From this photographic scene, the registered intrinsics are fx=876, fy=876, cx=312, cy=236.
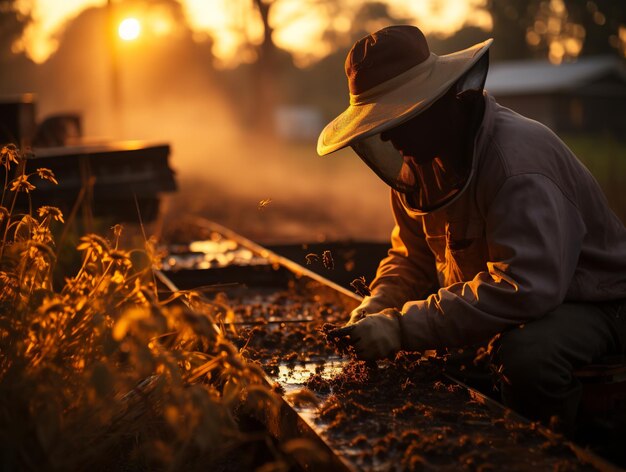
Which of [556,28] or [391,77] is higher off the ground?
[556,28]

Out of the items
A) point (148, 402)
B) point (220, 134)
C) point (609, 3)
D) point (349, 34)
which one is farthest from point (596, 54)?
point (148, 402)

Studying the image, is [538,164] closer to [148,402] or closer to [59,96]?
[148,402]

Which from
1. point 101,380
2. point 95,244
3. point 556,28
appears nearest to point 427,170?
point 95,244

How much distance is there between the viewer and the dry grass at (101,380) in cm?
233

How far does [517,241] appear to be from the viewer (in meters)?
3.17

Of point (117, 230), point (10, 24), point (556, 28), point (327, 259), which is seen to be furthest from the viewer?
point (556, 28)

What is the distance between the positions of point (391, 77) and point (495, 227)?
737mm

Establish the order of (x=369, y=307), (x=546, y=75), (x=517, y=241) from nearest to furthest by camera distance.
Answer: (x=517, y=241), (x=369, y=307), (x=546, y=75)

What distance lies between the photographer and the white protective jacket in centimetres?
315

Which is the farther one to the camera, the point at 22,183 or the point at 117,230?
the point at 117,230

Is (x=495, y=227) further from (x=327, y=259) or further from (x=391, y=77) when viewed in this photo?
(x=327, y=259)

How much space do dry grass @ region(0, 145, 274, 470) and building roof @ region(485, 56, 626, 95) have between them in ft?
154

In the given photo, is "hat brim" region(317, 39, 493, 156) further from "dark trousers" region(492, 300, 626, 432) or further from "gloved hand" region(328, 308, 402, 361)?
"dark trousers" region(492, 300, 626, 432)

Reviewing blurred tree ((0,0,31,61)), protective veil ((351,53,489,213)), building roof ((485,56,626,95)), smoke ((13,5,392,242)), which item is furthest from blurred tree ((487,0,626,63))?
Answer: protective veil ((351,53,489,213))
